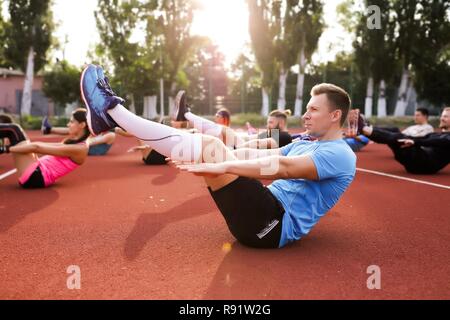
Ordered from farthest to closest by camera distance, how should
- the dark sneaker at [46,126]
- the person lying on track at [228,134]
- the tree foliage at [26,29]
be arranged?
the tree foliage at [26,29] → the dark sneaker at [46,126] → the person lying on track at [228,134]

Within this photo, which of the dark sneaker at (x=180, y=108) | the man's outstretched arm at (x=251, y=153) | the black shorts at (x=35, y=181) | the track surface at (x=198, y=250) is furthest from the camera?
the black shorts at (x=35, y=181)

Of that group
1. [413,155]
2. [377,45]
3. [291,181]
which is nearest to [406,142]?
[413,155]

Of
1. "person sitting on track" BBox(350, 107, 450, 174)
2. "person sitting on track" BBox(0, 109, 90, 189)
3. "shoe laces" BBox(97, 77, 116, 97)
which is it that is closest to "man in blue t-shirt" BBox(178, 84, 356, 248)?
"shoe laces" BBox(97, 77, 116, 97)

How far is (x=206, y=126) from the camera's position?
16.5 feet

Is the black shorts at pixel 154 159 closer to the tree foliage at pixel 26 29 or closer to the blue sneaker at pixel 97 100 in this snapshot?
the blue sneaker at pixel 97 100

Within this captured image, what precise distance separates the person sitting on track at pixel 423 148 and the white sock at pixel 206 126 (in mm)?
3412

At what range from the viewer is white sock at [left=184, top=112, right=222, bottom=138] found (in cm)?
492

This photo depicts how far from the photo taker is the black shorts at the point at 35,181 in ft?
20.3

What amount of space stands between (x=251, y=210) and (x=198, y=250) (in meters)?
0.78

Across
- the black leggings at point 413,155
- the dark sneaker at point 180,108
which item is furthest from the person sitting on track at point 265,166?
the black leggings at point 413,155

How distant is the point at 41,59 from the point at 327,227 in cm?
2677

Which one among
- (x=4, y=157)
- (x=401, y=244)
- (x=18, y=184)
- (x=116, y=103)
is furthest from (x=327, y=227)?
(x=4, y=157)

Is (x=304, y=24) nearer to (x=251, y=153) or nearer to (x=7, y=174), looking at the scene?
(x=7, y=174)

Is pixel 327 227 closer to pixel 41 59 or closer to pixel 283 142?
pixel 283 142
